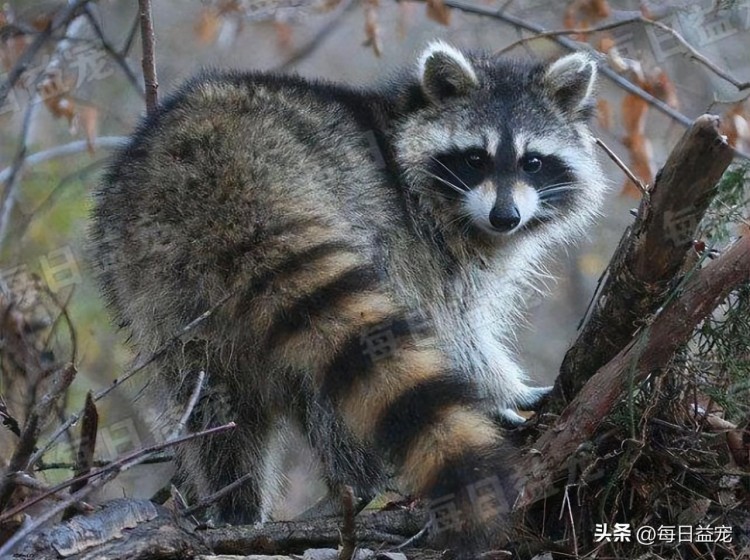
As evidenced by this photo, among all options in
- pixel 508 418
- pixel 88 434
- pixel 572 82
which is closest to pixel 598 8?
pixel 572 82

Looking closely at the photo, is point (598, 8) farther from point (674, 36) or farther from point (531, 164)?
point (531, 164)

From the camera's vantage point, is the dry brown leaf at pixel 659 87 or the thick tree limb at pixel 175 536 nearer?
the thick tree limb at pixel 175 536

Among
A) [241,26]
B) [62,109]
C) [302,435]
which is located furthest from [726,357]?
[241,26]

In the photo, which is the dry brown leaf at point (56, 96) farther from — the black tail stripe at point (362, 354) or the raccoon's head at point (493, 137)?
the black tail stripe at point (362, 354)

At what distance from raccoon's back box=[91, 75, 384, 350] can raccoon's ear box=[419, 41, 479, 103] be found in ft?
2.15

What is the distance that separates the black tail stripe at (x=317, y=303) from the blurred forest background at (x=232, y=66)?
3.90 ft

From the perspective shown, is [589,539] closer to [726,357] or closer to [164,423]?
[726,357]

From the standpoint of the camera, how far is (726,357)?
3.32m

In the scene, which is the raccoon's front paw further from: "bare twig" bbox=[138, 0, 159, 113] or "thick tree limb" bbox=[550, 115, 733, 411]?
"bare twig" bbox=[138, 0, 159, 113]

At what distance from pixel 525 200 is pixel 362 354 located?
152cm

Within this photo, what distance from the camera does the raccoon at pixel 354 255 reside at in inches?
117

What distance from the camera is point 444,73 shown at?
454cm

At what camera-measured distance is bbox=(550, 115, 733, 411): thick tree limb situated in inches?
111

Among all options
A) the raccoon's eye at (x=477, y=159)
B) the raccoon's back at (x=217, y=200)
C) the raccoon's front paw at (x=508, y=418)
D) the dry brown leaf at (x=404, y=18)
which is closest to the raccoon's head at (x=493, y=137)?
the raccoon's eye at (x=477, y=159)
